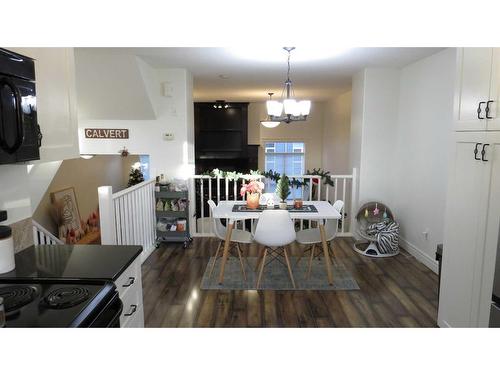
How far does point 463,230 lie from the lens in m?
2.19

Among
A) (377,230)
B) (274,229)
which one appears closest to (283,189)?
(274,229)

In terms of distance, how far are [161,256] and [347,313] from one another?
2389 mm

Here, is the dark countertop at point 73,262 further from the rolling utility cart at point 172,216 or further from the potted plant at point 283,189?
the rolling utility cart at point 172,216

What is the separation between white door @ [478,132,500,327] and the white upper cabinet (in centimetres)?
236

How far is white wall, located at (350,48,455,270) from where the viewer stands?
3.78m

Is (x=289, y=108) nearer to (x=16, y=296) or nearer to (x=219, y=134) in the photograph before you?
(x=16, y=296)

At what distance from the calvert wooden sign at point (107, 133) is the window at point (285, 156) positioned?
5.30m

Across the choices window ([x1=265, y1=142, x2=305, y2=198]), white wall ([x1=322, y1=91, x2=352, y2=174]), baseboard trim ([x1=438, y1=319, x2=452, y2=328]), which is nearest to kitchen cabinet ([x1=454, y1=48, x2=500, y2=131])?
baseboard trim ([x1=438, y1=319, x2=452, y2=328])

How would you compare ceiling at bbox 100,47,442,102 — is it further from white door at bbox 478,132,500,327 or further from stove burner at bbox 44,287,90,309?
stove burner at bbox 44,287,90,309

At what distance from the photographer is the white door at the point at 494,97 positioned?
1865mm

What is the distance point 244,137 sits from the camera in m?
8.28

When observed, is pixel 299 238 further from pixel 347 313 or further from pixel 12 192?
pixel 12 192

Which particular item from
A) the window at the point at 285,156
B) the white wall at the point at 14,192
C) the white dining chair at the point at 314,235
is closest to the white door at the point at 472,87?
the white dining chair at the point at 314,235
